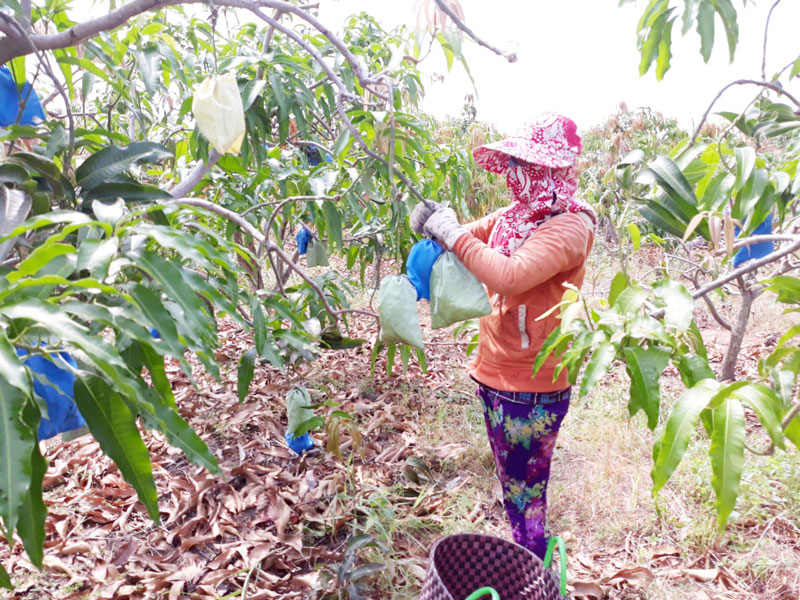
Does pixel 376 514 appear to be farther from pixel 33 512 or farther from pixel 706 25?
pixel 706 25

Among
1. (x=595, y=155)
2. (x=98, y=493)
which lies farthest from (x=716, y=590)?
(x=595, y=155)

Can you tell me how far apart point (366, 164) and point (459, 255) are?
1.21 ft

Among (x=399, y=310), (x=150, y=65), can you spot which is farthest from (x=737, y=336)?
(x=150, y=65)

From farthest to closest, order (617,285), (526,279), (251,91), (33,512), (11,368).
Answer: (251,91) → (526,279) → (617,285) → (33,512) → (11,368)

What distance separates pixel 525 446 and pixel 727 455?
0.95 metres

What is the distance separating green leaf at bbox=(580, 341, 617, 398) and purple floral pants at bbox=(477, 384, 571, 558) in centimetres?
68

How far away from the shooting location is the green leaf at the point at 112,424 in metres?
0.65

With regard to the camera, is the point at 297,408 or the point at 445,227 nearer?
the point at 445,227

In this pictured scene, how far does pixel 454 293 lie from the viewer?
136 cm

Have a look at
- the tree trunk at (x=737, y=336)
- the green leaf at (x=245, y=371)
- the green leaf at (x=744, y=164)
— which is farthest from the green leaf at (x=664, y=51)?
the tree trunk at (x=737, y=336)

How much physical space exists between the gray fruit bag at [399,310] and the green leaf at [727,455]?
0.84 meters

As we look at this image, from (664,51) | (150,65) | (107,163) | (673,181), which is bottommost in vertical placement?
(673,181)

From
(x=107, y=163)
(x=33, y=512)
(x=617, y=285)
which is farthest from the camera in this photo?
(x=107, y=163)

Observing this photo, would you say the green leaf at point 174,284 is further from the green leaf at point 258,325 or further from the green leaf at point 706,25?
the green leaf at point 706,25
